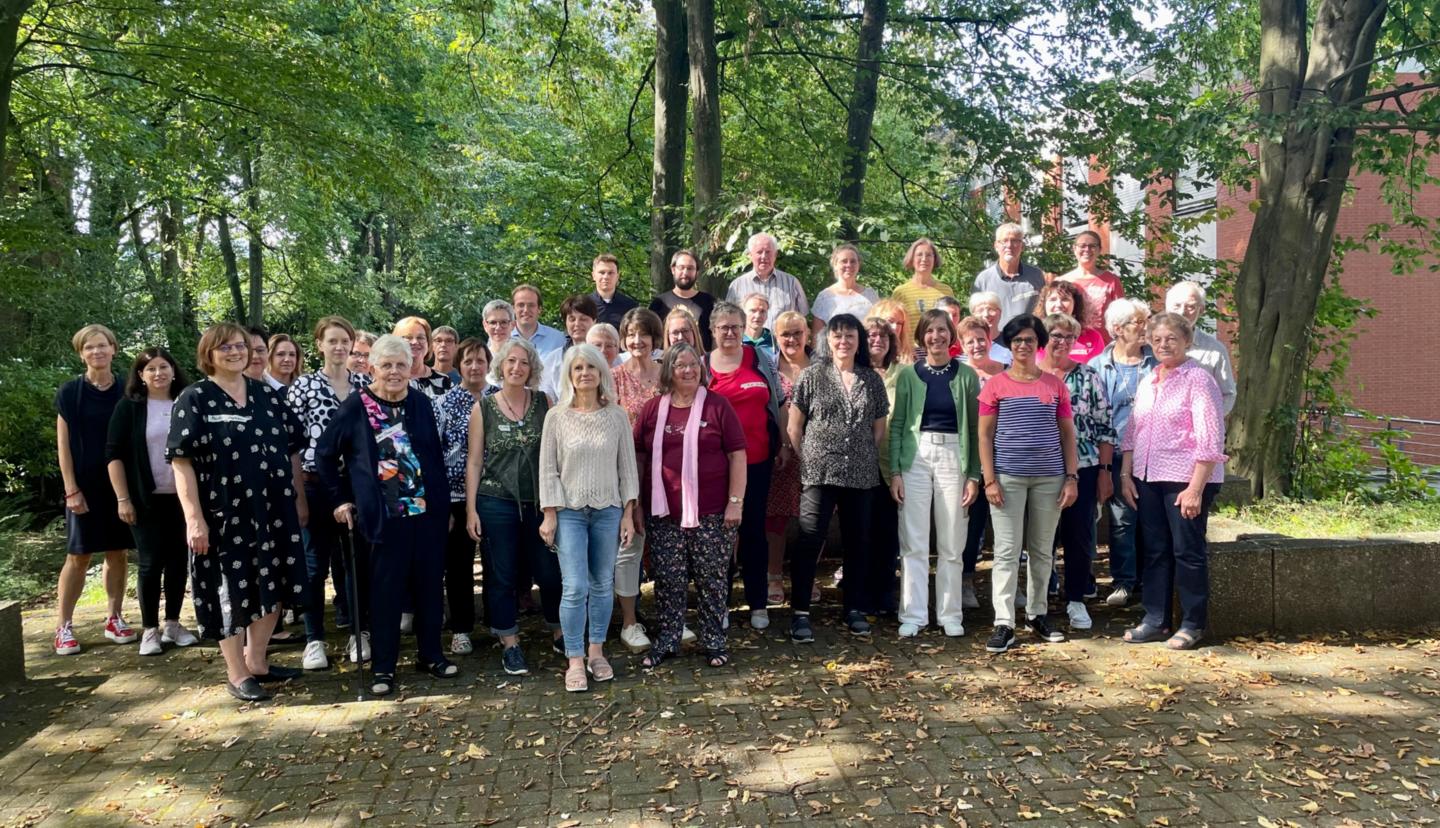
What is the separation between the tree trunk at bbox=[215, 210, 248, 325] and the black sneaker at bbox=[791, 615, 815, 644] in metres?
19.7

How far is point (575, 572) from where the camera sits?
5285mm

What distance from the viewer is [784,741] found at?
444 cm

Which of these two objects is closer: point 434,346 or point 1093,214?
point 434,346

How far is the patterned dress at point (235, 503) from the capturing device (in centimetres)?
510

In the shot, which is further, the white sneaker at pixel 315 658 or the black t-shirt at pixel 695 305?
the black t-shirt at pixel 695 305

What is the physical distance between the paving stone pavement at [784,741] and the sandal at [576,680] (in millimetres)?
55

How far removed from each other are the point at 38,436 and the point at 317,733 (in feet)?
35.5

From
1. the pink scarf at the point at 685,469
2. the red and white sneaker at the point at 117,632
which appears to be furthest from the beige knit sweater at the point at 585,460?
the red and white sneaker at the point at 117,632

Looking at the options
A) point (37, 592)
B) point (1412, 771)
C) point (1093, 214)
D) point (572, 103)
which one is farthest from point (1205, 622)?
point (572, 103)

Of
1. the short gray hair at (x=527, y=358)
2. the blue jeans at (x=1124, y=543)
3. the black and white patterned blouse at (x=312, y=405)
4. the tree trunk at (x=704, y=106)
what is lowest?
the blue jeans at (x=1124, y=543)

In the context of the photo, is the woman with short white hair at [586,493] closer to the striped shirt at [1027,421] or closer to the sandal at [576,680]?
the sandal at [576,680]

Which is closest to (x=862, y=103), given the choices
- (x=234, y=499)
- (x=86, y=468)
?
(x=86, y=468)

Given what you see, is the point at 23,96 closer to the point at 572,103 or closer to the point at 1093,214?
the point at 572,103

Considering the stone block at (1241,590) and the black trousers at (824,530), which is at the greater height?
the black trousers at (824,530)
